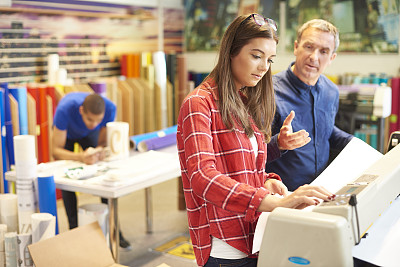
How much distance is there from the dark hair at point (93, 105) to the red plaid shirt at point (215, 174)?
228 centimetres

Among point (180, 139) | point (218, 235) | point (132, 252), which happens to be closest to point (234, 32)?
point (180, 139)

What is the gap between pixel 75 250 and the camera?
2695 mm

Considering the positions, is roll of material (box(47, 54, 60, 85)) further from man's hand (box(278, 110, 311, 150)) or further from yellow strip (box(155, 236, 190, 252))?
man's hand (box(278, 110, 311, 150))

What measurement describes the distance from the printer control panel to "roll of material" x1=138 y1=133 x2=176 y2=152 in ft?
8.40

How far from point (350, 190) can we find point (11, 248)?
2.13 meters

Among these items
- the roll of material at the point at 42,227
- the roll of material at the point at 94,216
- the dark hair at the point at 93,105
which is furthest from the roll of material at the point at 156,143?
the roll of material at the point at 42,227

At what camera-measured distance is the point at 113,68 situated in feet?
20.9

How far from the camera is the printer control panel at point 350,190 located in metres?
1.24

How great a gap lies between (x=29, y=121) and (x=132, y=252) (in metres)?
1.72

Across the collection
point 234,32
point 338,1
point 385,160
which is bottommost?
point 385,160

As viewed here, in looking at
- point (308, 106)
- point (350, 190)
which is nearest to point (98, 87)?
point (308, 106)

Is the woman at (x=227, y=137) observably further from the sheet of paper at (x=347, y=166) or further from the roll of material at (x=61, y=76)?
the roll of material at (x=61, y=76)

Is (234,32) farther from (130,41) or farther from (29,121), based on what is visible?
(130,41)

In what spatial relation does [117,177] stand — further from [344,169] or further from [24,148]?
[344,169]
